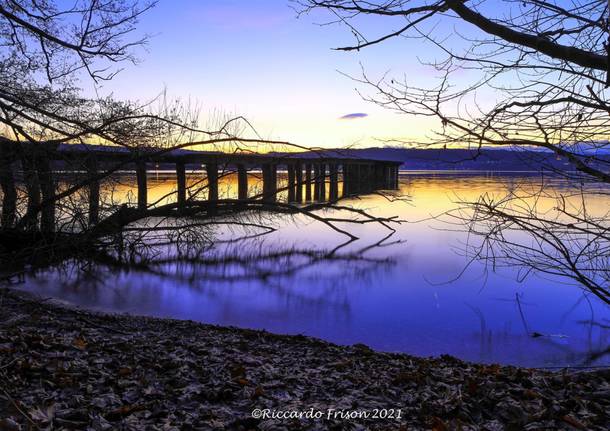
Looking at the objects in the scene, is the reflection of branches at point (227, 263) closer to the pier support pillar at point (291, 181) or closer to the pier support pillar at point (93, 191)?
the pier support pillar at point (93, 191)

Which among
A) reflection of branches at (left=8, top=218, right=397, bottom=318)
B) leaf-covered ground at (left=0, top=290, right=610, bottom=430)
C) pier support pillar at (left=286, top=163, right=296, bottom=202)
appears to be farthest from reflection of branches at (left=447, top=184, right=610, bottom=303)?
pier support pillar at (left=286, top=163, right=296, bottom=202)

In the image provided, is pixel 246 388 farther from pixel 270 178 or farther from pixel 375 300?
pixel 270 178

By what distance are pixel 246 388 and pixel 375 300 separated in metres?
4.98

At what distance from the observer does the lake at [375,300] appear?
602 centimetres

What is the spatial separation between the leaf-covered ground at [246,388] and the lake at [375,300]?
1.46 meters

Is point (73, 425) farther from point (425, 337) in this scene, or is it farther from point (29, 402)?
point (425, 337)

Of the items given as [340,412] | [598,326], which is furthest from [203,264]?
[340,412]

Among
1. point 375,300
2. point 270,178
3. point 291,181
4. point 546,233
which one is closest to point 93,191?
point 375,300

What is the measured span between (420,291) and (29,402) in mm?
6973

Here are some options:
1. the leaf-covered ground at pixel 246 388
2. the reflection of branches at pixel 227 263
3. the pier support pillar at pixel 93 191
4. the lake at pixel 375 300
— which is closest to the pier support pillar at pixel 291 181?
the reflection of branches at pixel 227 263

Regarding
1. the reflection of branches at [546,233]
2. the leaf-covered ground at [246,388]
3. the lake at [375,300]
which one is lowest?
the lake at [375,300]

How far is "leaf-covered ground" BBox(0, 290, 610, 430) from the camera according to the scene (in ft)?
9.23

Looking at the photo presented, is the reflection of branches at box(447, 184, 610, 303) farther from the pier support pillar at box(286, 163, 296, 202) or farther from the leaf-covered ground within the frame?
the pier support pillar at box(286, 163, 296, 202)

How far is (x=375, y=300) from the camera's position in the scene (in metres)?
8.14
